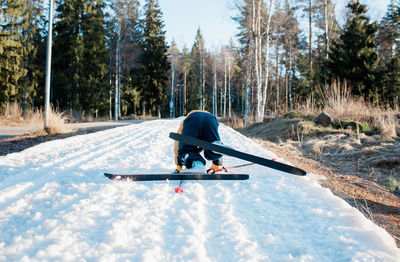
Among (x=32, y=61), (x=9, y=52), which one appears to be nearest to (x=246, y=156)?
(x=9, y=52)

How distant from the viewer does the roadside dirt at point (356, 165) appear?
2.58 m

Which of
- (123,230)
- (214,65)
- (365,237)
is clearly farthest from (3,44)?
(214,65)

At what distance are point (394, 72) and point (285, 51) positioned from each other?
17.3 meters

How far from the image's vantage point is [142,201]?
7.59 ft

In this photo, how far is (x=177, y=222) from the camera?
192 centimetres

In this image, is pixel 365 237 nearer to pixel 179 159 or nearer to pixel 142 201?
pixel 142 201

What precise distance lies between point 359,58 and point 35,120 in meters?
16.1

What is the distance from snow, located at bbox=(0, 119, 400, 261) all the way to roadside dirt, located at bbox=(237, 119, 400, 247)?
0.47 meters

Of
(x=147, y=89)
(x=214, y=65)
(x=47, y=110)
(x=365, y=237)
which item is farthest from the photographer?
(x=214, y=65)

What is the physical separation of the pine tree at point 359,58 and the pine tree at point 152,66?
22451mm

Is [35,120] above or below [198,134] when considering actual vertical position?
above

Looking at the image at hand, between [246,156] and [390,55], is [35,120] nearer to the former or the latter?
[246,156]

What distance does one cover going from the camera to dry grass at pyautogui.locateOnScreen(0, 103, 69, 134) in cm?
792

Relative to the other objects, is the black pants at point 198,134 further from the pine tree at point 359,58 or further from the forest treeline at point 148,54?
the pine tree at point 359,58
